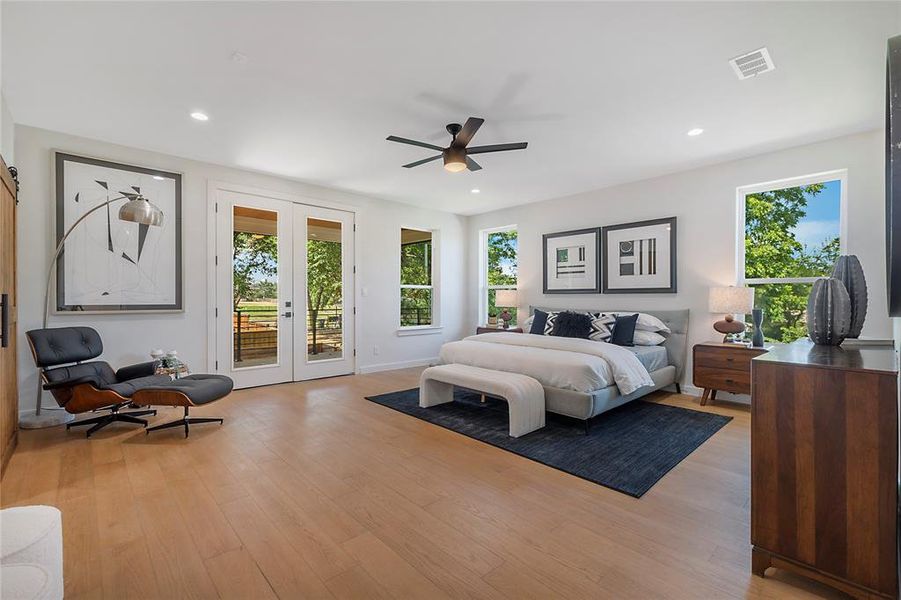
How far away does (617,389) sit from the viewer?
3549 millimetres

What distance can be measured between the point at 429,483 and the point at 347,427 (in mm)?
1268

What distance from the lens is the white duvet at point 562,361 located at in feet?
10.9

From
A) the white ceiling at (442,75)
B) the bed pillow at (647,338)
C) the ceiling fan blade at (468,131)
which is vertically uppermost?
the white ceiling at (442,75)

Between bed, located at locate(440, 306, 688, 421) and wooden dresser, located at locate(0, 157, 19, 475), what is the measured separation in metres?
3.37

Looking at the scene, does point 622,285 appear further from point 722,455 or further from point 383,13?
point 383,13

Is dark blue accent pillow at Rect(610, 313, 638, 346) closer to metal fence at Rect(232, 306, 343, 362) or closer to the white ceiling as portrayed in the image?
the white ceiling

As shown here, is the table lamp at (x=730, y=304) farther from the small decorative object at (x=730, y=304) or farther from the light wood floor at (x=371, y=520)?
the light wood floor at (x=371, y=520)

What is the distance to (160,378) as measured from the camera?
3.61m

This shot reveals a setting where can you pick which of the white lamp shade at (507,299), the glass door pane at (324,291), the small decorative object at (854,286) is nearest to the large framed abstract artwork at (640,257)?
the white lamp shade at (507,299)

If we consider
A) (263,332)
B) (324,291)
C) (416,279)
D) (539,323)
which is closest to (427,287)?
(416,279)

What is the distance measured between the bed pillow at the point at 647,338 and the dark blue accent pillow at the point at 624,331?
0.18 feet

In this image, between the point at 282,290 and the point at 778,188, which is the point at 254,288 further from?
the point at 778,188

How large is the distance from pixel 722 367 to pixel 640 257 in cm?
165

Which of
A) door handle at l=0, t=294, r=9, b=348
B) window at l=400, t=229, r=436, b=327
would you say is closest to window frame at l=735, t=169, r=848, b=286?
window at l=400, t=229, r=436, b=327
